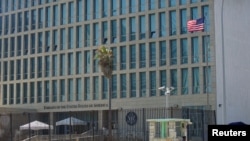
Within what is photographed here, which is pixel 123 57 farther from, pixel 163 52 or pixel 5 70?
pixel 5 70

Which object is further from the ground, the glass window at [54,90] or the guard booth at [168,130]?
the glass window at [54,90]

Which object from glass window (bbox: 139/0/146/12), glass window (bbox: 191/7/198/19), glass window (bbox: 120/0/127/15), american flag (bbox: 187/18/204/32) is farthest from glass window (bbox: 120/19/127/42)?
american flag (bbox: 187/18/204/32)

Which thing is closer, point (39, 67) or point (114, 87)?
point (114, 87)

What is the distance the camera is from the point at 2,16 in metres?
74.8

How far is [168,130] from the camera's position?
83.6ft

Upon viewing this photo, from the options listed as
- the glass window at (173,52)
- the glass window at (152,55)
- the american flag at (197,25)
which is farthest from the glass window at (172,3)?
the american flag at (197,25)

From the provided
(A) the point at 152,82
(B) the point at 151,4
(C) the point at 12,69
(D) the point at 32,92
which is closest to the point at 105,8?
(B) the point at 151,4

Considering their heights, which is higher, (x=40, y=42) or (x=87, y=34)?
(x=87, y=34)

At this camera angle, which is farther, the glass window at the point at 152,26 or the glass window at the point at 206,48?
the glass window at the point at 152,26

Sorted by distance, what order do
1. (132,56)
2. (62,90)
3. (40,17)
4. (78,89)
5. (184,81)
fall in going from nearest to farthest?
1. (184,81)
2. (132,56)
3. (78,89)
4. (62,90)
5. (40,17)

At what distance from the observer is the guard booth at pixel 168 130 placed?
25359 millimetres

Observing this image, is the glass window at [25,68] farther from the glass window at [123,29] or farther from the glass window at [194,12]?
the glass window at [194,12]

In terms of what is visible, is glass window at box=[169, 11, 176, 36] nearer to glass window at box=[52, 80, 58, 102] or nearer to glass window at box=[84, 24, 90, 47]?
glass window at box=[84, 24, 90, 47]

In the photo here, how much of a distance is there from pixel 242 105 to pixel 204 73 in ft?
19.4
